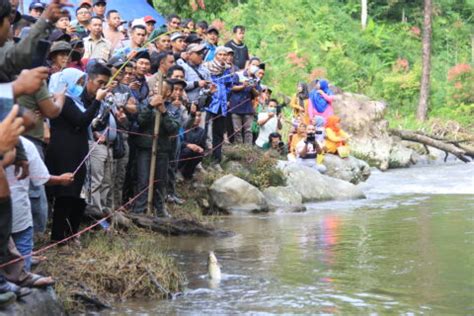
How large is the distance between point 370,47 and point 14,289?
112 ft

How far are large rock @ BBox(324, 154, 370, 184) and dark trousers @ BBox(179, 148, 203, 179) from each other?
538 centimetres

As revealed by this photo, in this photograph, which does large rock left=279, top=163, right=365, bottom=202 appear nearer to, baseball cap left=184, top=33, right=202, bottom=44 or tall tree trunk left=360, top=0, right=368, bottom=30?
baseball cap left=184, top=33, right=202, bottom=44

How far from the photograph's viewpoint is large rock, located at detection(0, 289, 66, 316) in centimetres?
646

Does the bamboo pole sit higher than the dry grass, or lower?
higher

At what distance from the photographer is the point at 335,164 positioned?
19109mm

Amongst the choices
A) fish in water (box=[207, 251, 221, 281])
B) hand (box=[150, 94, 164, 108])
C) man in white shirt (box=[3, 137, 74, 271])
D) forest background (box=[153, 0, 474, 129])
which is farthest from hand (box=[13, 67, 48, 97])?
forest background (box=[153, 0, 474, 129])

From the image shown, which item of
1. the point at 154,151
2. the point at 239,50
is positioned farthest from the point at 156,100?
the point at 239,50

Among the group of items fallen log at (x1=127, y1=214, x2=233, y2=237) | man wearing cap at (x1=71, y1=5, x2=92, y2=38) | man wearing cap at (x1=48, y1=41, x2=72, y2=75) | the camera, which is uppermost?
man wearing cap at (x1=71, y1=5, x2=92, y2=38)

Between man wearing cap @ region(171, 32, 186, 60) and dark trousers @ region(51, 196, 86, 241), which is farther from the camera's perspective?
man wearing cap @ region(171, 32, 186, 60)

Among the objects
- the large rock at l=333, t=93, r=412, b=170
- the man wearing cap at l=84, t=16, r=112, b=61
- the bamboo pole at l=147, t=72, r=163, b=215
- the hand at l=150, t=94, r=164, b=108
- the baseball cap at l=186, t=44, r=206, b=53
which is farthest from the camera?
the large rock at l=333, t=93, r=412, b=170

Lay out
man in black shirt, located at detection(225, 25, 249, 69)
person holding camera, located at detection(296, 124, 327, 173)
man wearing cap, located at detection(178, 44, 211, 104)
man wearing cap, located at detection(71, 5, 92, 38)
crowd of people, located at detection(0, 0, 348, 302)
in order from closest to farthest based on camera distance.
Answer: crowd of people, located at detection(0, 0, 348, 302) < man wearing cap, located at detection(71, 5, 92, 38) < man wearing cap, located at detection(178, 44, 211, 104) < man in black shirt, located at detection(225, 25, 249, 69) < person holding camera, located at detection(296, 124, 327, 173)

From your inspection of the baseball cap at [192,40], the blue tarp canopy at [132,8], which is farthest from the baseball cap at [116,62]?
the blue tarp canopy at [132,8]

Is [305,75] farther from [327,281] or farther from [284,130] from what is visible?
[327,281]

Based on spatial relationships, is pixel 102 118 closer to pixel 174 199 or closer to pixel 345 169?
pixel 174 199
